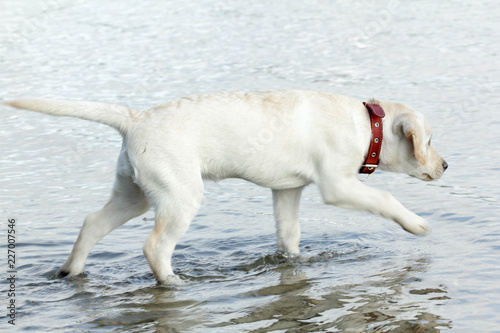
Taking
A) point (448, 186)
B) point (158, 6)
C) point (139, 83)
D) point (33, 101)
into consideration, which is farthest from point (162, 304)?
point (158, 6)

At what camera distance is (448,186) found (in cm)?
746

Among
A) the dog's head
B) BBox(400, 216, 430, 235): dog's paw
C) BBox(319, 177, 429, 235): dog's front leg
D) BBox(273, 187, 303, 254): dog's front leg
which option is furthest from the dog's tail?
BBox(400, 216, 430, 235): dog's paw

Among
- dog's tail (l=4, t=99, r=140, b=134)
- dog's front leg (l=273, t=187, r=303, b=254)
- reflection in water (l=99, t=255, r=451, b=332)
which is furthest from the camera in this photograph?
dog's front leg (l=273, t=187, r=303, b=254)

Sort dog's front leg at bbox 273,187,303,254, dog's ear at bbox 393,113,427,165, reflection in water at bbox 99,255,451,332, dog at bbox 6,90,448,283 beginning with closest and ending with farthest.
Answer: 1. reflection in water at bbox 99,255,451,332
2. dog at bbox 6,90,448,283
3. dog's ear at bbox 393,113,427,165
4. dog's front leg at bbox 273,187,303,254

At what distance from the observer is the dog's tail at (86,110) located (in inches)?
201

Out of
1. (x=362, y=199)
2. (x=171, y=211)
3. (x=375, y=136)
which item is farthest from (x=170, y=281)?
(x=375, y=136)

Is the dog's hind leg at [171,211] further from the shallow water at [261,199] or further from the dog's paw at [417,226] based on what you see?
the dog's paw at [417,226]

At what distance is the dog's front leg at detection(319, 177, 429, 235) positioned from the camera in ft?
18.3

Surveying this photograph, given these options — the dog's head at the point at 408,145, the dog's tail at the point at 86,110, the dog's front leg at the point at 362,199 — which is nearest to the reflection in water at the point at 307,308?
the dog's front leg at the point at 362,199

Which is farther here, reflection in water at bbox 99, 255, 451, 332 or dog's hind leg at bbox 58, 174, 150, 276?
dog's hind leg at bbox 58, 174, 150, 276

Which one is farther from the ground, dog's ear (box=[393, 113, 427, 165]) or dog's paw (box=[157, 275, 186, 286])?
dog's ear (box=[393, 113, 427, 165])

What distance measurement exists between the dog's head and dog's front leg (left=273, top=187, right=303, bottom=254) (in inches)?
29.1

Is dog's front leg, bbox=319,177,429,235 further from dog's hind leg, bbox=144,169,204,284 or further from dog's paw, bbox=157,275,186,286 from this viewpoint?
dog's paw, bbox=157,275,186,286

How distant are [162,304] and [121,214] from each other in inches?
35.9
